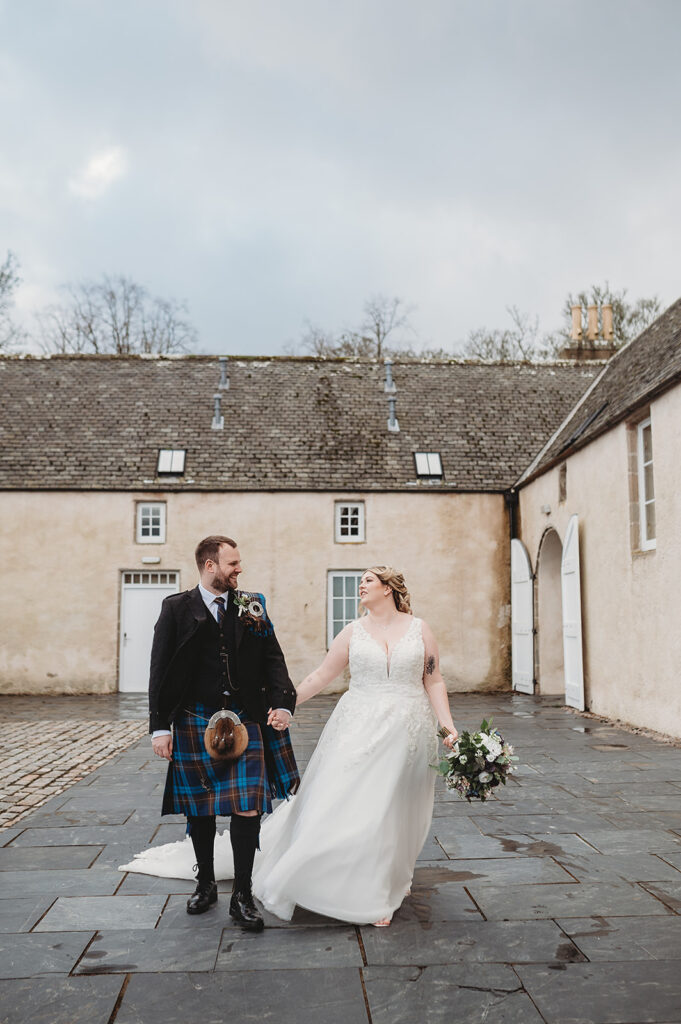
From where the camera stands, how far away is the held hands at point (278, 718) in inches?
169

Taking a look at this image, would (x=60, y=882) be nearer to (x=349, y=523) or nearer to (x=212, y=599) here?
(x=212, y=599)

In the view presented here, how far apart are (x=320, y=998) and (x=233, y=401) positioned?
17.6 metres

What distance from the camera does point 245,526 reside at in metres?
18.2

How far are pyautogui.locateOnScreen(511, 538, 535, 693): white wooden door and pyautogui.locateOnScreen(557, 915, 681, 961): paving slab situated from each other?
12.5m

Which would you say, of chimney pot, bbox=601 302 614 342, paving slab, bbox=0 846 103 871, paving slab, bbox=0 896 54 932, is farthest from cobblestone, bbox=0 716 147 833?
chimney pot, bbox=601 302 614 342

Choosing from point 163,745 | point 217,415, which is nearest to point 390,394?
point 217,415

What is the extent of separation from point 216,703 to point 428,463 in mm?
14969

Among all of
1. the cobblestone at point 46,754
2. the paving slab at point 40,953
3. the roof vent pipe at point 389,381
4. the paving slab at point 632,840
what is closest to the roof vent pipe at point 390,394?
the roof vent pipe at point 389,381

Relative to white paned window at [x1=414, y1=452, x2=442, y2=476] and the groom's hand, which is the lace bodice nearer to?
the groom's hand

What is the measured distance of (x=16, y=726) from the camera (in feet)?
40.1

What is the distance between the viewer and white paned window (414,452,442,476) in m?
18.7

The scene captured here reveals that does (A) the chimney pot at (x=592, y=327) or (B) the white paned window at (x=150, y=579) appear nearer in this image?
(B) the white paned window at (x=150, y=579)

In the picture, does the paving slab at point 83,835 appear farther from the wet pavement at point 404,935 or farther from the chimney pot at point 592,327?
the chimney pot at point 592,327

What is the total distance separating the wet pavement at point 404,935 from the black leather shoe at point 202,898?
52 mm
